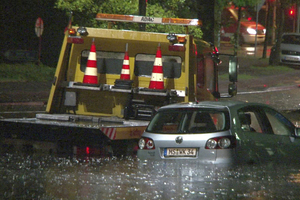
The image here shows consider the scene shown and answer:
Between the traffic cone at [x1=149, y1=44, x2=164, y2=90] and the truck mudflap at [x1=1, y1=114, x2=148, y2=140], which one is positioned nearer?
the truck mudflap at [x1=1, y1=114, x2=148, y2=140]

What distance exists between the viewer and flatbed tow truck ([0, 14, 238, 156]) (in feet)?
35.6

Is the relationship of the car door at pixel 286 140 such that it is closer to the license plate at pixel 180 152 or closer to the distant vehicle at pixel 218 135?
the distant vehicle at pixel 218 135

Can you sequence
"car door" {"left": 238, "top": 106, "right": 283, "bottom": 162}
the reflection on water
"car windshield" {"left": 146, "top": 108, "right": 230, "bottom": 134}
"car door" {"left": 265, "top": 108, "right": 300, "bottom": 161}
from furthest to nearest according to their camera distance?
"car door" {"left": 265, "top": 108, "right": 300, "bottom": 161} < "car windshield" {"left": 146, "top": 108, "right": 230, "bottom": 134} < "car door" {"left": 238, "top": 106, "right": 283, "bottom": 162} < the reflection on water

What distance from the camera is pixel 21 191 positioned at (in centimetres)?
836

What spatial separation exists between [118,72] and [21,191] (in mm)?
4421

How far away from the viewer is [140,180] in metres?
9.26

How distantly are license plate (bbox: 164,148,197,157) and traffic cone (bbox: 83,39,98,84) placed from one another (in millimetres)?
2778

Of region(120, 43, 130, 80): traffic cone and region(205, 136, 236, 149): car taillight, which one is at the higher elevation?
region(120, 43, 130, 80): traffic cone

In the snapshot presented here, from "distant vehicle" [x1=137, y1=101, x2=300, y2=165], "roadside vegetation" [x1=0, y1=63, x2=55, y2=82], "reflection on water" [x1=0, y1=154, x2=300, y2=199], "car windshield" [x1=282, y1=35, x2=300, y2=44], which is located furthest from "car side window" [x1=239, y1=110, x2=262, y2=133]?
"car windshield" [x1=282, y1=35, x2=300, y2=44]

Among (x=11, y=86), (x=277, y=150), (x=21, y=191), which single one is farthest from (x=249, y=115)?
(x=11, y=86)

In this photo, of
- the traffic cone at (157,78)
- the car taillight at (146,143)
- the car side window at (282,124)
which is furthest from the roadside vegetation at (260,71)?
the car taillight at (146,143)

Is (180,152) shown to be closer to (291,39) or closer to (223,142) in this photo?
(223,142)

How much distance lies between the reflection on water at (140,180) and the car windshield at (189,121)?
1.68 feet

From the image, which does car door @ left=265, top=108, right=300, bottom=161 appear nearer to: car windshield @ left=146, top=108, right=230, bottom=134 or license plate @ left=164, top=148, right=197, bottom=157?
car windshield @ left=146, top=108, right=230, bottom=134
